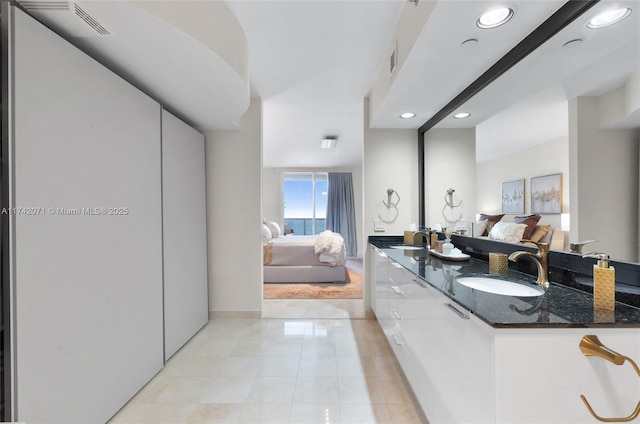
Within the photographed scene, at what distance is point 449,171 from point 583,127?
135cm

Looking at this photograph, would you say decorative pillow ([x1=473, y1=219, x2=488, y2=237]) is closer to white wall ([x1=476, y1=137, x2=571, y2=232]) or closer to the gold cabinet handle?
white wall ([x1=476, y1=137, x2=571, y2=232])

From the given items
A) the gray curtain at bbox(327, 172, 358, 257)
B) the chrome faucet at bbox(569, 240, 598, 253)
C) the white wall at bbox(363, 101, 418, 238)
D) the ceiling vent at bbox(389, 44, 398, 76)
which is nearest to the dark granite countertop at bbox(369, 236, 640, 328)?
the chrome faucet at bbox(569, 240, 598, 253)

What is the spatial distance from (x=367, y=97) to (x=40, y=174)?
2.85m

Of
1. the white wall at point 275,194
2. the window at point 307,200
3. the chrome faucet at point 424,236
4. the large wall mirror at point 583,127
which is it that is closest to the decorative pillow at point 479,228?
the large wall mirror at point 583,127

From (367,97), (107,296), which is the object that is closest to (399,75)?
(367,97)

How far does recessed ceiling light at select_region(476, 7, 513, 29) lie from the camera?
1248 mm

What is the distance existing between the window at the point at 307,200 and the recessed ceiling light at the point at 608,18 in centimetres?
674

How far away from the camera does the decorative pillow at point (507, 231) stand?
1.55m

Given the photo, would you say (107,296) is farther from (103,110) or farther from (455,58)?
(455,58)

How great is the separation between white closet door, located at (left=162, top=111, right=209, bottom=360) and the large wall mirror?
2426 mm

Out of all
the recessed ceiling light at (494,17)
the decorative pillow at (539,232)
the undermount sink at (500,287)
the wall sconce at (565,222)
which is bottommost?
the undermount sink at (500,287)

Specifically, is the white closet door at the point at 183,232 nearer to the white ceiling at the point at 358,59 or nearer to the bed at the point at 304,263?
the white ceiling at the point at 358,59

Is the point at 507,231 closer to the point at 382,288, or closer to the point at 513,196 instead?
the point at 513,196

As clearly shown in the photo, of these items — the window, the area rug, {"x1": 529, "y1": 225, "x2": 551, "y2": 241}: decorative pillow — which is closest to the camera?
{"x1": 529, "y1": 225, "x2": 551, "y2": 241}: decorative pillow
